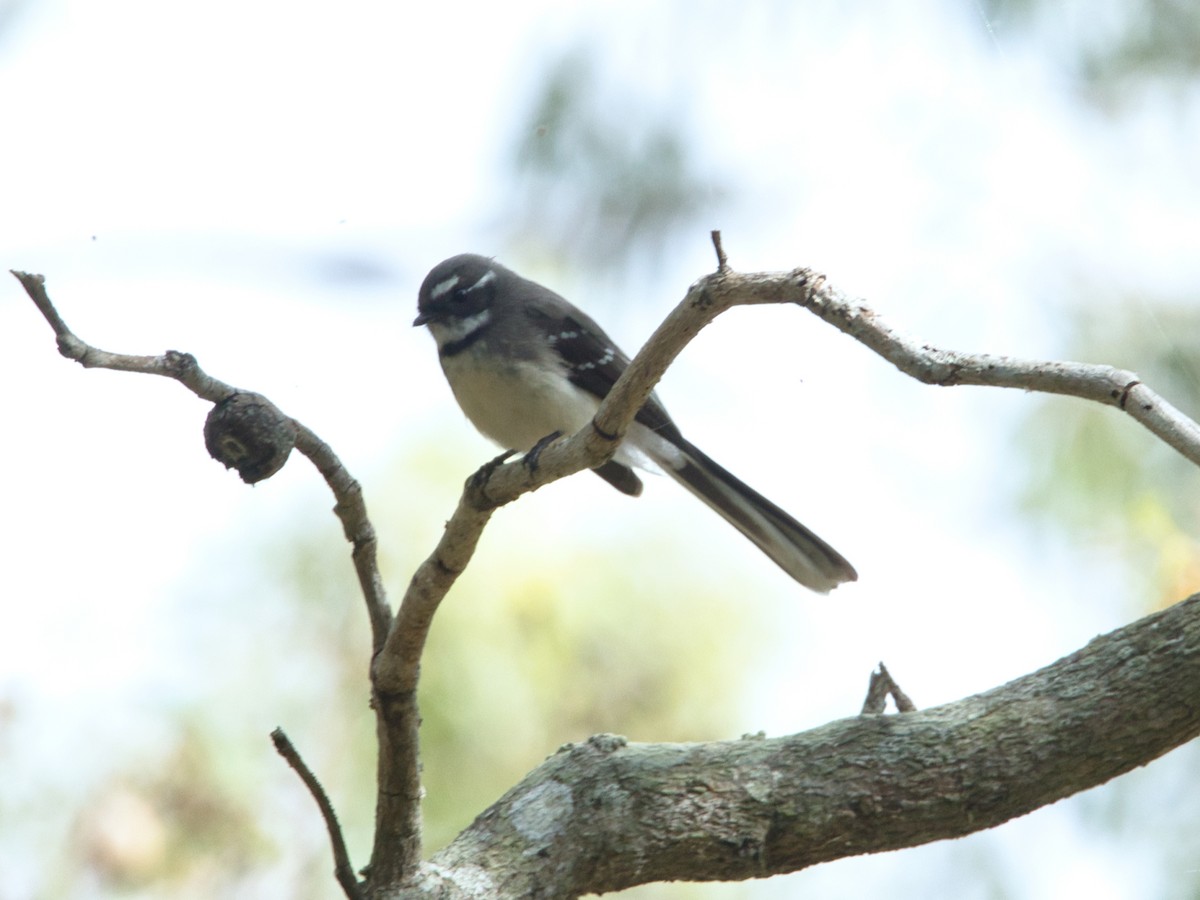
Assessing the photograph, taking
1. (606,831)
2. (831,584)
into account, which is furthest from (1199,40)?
(606,831)

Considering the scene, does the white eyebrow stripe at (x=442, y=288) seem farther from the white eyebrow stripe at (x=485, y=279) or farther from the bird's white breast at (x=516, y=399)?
the bird's white breast at (x=516, y=399)

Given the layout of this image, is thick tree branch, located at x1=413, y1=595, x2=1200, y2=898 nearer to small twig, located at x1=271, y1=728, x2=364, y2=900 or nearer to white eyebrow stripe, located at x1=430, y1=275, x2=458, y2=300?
small twig, located at x1=271, y1=728, x2=364, y2=900

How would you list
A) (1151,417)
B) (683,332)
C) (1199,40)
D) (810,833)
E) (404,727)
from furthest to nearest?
(1199,40) < (404,727) < (810,833) < (683,332) < (1151,417)

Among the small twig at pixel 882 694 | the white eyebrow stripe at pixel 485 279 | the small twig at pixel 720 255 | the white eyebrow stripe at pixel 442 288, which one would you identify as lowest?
the small twig at pixel 882 694

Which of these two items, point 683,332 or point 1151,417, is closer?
point 1151,417

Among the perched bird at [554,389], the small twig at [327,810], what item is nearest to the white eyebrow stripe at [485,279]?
the perched bird at [554,389]

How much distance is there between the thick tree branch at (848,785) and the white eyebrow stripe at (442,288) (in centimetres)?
222

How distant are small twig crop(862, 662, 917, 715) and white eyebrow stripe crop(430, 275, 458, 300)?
231 centimetres

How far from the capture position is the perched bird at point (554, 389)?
3.82 meters

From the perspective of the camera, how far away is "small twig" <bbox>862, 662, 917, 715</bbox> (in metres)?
2.71

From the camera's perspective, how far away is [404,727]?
273cm

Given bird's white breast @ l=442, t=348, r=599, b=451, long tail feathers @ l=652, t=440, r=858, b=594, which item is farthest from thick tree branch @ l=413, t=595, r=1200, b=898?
bird's white breast @ l=442, t=348, r=599, b=451

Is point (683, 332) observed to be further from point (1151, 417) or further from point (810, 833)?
point (810, 833)

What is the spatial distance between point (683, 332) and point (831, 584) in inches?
63.5
